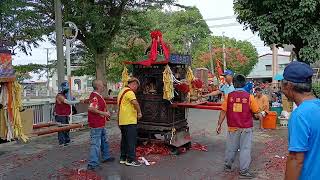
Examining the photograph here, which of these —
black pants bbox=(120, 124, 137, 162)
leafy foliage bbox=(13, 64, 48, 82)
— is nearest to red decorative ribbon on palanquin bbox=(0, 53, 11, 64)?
black pants bbox=(120, 124, 137, 162)

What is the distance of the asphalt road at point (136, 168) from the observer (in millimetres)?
7467

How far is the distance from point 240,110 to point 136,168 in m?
2.34

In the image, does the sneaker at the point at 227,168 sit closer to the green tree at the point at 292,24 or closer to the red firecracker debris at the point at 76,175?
the red firecracker debris at the point at 76,175

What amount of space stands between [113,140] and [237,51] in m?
49.3

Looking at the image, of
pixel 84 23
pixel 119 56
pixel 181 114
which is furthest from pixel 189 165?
pixel 119 56

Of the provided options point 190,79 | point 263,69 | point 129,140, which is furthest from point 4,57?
point 263,69

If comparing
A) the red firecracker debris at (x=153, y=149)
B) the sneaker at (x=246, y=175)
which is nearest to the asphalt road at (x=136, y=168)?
the sneaker at (x=246, y=175)

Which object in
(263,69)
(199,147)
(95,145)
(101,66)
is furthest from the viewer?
(263,69)

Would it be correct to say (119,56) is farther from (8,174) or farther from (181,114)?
(8,174)

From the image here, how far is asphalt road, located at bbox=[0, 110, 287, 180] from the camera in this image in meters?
7.47

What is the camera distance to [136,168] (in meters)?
8.00

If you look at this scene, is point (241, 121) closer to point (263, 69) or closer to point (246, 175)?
point (246, 175)

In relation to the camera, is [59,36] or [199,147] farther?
[59,36]

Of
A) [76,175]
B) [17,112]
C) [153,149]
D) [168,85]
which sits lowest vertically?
[76,175]
